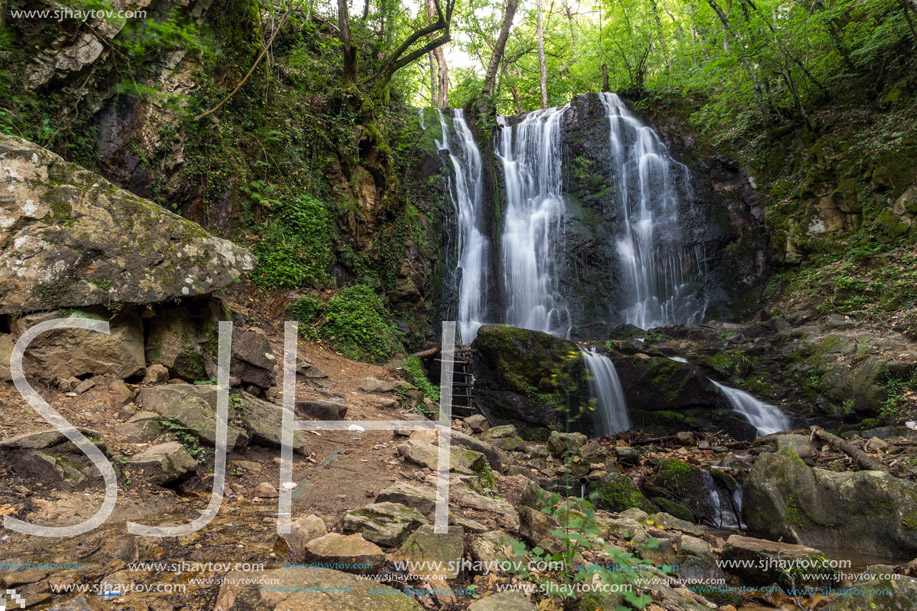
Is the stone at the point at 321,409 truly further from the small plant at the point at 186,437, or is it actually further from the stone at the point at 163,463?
the stone at the point at 163,463

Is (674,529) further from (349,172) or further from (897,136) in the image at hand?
(897,136)

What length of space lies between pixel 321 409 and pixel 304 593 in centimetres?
325

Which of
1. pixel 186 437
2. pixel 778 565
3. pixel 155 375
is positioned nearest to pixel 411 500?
pixel 186 437

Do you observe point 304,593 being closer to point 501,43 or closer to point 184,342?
point 184,342

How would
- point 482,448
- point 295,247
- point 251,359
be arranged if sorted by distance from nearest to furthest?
point 251,359 < point 482,448 < point 295,247

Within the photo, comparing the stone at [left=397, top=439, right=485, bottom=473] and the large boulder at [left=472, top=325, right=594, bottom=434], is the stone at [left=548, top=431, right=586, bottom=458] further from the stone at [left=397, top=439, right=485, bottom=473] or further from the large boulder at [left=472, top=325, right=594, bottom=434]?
the stone at [left=397, top=439, right=485, bottom=473]

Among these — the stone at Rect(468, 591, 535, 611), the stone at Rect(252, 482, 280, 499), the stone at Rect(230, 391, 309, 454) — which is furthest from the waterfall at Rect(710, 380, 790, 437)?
the stone at Rect(252, 482, 280, 499)

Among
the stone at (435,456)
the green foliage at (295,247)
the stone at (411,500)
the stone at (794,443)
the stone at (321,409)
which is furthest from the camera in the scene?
the green foliage at (295,247)

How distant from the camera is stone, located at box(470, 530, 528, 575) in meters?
2.26

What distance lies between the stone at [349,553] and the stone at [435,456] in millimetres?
1836

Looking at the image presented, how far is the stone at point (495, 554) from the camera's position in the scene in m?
2.26

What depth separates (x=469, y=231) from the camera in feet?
45.9

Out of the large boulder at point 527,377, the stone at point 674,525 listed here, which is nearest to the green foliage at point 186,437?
the stone at point 674,525

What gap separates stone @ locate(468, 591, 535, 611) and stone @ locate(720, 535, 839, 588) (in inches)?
99.3
